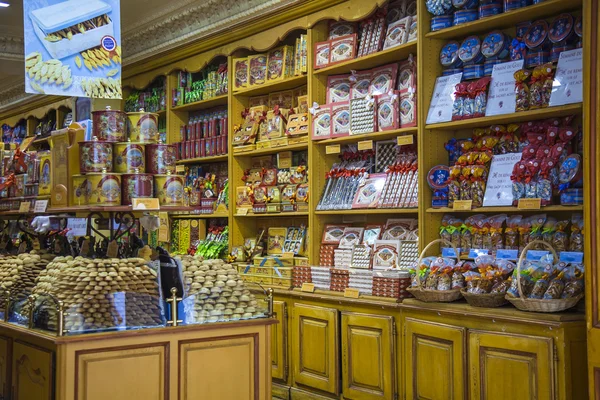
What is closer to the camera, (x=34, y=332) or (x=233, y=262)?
(x=34, y=332)

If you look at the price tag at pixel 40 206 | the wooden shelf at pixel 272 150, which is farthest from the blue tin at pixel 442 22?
the price tag at pixel 40 206

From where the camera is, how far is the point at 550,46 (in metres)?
Answer: 4.12

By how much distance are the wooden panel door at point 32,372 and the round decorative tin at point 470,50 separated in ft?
9.20

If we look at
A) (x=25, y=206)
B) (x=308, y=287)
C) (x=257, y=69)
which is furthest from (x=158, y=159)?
(x=257, y=69)

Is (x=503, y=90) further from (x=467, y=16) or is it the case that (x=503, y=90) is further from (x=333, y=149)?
(x=333, y=149)

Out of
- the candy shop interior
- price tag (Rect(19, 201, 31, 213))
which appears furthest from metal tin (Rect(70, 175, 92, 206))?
price tag (Rect(19, 201, 31, 213))

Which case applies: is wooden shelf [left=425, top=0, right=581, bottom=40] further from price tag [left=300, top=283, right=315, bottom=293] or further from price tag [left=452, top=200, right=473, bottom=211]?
price tag [left=300, top=283, right=315, bottom=293]

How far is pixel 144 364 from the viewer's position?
330 cm

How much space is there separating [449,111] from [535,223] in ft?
2.73

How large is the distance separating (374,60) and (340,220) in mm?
1191

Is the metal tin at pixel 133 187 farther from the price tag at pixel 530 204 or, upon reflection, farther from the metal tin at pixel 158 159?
the price tag at pixel 530 204

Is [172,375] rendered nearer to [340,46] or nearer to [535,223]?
[535,223]

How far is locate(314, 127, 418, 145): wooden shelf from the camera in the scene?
467 cm

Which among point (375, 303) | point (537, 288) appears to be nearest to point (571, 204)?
point (537, 288)
